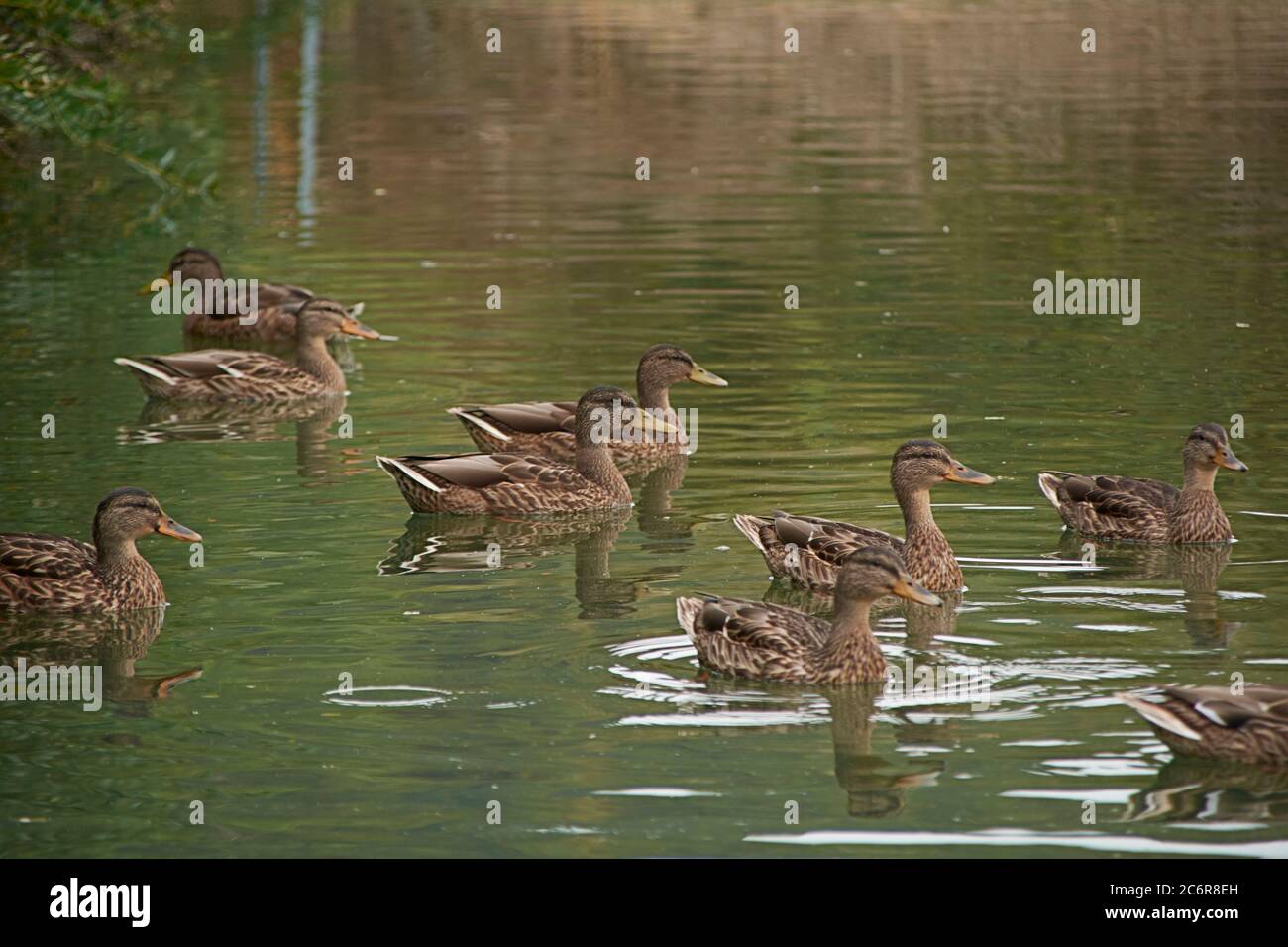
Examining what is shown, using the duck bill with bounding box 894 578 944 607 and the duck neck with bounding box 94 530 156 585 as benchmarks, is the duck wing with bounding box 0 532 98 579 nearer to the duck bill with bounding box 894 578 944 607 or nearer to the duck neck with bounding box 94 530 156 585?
the duck neck with bounding box 94 530 156 585

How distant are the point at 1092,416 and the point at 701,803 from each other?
9.45 metres

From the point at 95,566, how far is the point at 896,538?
4934mm

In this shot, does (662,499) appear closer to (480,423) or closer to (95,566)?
(480,423)

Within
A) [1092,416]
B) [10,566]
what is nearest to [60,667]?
[10,566]

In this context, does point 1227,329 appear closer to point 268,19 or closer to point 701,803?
point 701,803

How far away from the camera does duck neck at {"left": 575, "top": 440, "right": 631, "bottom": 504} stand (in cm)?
1611

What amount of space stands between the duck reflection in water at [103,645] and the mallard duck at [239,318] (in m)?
10.7

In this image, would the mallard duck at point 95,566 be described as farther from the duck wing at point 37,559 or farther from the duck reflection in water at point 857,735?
the duck reflection in water at point 857,735

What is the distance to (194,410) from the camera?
778 inches

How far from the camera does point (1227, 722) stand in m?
9.79

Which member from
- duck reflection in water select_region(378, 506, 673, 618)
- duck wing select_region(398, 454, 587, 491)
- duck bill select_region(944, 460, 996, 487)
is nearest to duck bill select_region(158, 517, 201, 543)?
duck reflection in water select_region(378, 506, 673, 618)

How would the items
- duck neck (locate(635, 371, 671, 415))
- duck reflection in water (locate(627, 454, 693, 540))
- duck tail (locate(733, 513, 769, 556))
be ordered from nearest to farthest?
duck tail (locate(733, 513, 769, 556)) < duck reflection in water (locate(627, 454, 693, 540)) < duck neck (locate(635, 371, 671, 415))

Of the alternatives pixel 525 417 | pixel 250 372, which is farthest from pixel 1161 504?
pixel 250 372

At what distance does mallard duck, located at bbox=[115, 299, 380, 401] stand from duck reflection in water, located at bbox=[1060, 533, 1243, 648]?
8300mm
